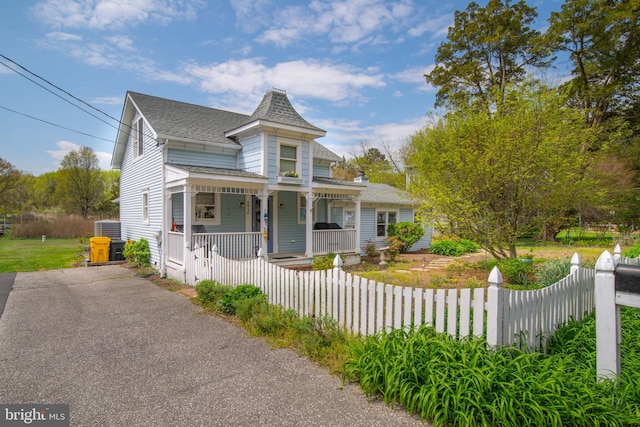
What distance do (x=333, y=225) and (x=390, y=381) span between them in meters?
11.1

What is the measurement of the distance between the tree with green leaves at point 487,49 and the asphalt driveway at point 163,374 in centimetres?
2380

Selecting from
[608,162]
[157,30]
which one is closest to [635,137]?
[608,162]

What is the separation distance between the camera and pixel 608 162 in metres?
21.4

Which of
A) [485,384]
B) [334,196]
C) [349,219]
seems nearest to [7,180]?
[349,219]

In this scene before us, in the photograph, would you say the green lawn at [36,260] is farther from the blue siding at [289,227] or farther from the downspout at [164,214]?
the blue siding at [289,227]

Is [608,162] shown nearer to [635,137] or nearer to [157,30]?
[635,137]

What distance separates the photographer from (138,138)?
43.9 ft

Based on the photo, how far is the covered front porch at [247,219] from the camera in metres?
9.69

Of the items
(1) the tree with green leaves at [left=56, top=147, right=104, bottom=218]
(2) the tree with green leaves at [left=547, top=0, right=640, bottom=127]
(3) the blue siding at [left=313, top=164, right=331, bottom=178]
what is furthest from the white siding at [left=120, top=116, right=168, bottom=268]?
(2) the tree with green leaves at [left=547, top=0, right=640, bottom=127]

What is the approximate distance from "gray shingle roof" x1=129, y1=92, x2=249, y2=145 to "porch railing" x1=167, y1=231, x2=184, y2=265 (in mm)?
3130

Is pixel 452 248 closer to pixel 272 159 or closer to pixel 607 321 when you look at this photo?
pixel 272 159

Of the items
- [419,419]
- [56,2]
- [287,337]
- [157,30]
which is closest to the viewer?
[419,419]

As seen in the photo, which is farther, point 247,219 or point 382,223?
point 382,223

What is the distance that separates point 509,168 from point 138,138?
520 inches
